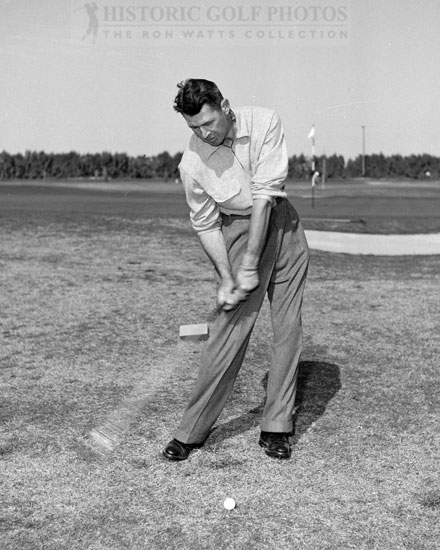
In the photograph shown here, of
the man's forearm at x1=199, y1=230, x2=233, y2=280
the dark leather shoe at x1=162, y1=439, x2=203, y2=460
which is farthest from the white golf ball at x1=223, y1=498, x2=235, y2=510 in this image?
the man's forearm at x1=199, y1=230, x2=233, y2=280

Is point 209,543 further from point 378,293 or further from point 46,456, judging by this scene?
point 378,293

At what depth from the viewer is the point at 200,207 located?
3.79m

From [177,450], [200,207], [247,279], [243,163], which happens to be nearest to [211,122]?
[243,163]

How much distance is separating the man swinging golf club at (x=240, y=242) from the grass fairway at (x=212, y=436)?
25 cm

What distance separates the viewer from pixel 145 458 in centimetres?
399

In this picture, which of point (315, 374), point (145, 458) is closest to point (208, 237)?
point (145, 458)

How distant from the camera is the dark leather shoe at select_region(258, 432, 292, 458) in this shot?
3977 millimetres

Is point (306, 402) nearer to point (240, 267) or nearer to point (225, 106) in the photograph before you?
point (240, 267)

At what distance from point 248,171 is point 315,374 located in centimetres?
234

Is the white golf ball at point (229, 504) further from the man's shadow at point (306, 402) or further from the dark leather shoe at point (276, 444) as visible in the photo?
the man's shadow at point (306, 402)

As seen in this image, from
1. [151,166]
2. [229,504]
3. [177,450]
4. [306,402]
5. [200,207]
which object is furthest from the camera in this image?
[151,166]

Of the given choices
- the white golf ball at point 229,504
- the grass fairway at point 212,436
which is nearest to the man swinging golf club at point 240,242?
the grass fairway at point 212,436

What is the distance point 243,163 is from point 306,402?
1842 mm

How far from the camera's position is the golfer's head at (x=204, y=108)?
11.4 ft
